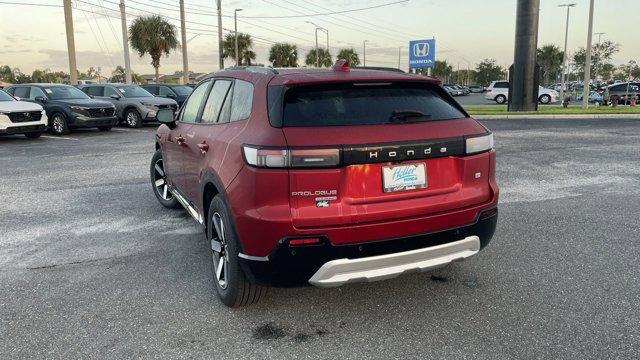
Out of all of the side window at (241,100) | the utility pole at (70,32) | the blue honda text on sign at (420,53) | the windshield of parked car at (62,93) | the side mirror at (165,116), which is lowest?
the side mirror at (165,116)

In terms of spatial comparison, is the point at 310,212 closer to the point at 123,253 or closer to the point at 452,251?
the point at 452,251

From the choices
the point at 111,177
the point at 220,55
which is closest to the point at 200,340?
the point at 111,177

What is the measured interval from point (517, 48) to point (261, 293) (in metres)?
22.4

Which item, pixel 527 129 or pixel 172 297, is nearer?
pixel 172 297

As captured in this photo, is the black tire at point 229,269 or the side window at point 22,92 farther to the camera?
the side window at point 22,92

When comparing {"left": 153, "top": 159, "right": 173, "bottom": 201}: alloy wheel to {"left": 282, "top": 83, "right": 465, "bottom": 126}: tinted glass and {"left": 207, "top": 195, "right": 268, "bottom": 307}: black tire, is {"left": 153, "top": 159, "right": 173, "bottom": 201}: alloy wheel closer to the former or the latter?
{"left": 207, "top": 195, "right": 268, "bottom": 307}: black tire

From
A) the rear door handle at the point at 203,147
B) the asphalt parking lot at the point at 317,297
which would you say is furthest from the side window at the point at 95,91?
the rear door handle at the point at 203,147

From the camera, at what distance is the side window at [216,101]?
4.07 metres

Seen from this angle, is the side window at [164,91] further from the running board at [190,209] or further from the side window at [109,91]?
the running board at [190,209]

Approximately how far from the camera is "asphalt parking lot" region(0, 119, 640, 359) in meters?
3.09

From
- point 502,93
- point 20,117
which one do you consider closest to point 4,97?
point 20,117

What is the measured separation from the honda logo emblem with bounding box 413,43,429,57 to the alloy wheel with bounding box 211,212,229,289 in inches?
806

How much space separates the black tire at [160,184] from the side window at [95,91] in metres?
14.8

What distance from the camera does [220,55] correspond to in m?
38.0
